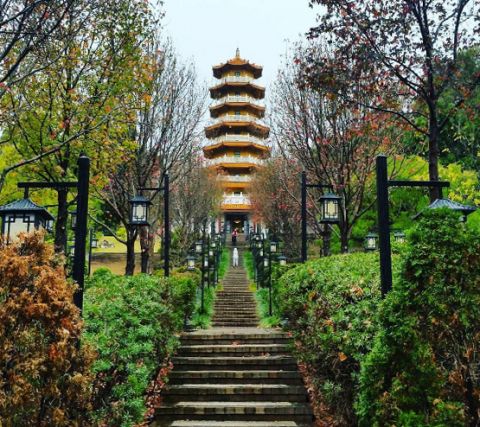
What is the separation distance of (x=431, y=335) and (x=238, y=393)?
17.9 ft

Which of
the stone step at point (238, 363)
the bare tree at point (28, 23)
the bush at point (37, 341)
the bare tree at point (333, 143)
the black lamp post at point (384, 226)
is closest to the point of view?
the bush at point (37, 341)

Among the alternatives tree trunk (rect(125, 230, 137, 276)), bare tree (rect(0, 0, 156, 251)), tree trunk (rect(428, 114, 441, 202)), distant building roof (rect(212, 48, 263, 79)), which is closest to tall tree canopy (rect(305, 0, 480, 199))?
tree trunk (rect(428, 114, 441, 202))

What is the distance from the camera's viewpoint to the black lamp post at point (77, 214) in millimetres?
4711

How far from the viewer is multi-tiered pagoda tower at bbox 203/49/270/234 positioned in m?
42.7

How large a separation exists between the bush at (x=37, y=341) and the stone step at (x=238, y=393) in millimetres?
4505

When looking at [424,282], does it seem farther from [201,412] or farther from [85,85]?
[85,85]

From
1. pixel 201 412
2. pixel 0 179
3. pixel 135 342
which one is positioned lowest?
pixel 201 412

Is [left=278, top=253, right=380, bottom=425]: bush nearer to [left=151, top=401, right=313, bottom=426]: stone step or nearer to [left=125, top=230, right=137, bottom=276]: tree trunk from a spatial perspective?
[left=151, top=401, right=313, bottom=426]: stone step

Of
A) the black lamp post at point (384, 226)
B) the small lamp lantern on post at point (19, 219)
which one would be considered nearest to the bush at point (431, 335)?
the black lamp post at point (384, 226)

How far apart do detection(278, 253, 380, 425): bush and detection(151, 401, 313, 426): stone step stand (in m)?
0.74

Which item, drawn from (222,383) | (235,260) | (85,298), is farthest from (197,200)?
(85,298)

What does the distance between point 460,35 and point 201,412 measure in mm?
7111

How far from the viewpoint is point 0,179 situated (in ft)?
22.9

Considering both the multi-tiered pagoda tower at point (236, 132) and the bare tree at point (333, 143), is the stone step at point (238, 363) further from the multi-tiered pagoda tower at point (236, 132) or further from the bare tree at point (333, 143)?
the multi-tiered pagoda tower at point (236, 132)
